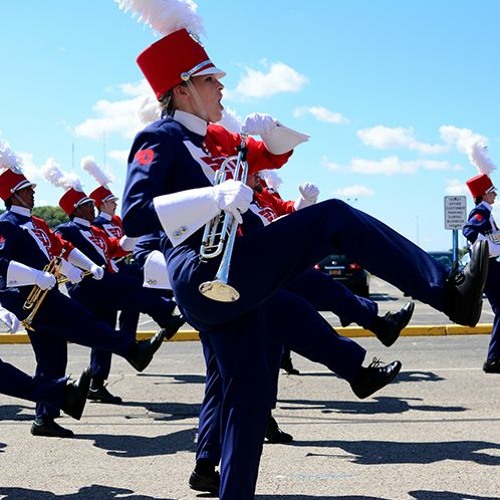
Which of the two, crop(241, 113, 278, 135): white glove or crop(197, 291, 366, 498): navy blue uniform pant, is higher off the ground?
crop(241, 113, 278, 135): white glove

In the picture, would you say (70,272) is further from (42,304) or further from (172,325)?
(172,325)

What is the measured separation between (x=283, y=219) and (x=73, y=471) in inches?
90.8

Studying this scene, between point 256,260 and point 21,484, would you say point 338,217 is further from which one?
point 21,484

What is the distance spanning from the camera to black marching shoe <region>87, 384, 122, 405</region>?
7684 millimetres

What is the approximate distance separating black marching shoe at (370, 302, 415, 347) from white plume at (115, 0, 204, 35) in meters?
2.99

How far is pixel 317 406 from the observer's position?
23.6ft

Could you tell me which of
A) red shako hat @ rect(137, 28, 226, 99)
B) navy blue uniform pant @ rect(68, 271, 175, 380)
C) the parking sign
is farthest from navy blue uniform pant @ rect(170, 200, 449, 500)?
the parking sign

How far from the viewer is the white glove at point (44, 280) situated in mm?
6133

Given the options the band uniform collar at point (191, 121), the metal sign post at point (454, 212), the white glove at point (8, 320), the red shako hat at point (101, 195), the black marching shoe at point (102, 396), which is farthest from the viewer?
the metal sign post at point (454, 212)

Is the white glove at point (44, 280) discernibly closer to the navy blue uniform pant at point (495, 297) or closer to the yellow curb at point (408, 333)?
the navy blue uniform pant at point (495, 297)

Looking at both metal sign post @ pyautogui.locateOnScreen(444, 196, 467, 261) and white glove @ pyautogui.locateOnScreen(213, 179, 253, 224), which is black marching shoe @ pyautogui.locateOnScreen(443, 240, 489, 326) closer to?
white glove @ pyautogui.locateOnScreen(213, 179, 253, 224)

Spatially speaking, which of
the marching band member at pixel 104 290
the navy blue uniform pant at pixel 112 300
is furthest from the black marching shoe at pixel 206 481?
the navy blue uniform pant at pixel 112 300

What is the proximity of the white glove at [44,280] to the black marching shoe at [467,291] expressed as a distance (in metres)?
3.50

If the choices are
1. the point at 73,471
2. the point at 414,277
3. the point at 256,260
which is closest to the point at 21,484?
the point at 73,471
